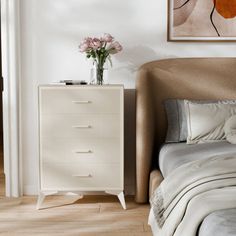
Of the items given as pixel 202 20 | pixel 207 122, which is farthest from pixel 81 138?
pixel 202 20

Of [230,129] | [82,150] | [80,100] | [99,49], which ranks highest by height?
[99,49]

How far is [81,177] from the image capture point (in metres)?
3.76

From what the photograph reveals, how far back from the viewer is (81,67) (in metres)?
4.08

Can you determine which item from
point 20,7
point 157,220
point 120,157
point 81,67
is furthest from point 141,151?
point 20,7

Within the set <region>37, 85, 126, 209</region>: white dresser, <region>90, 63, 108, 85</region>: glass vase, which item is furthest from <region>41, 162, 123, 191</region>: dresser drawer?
<region>90, 63, 108, 85</region>: glass vase

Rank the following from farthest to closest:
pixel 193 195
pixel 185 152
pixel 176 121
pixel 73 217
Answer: pixel 176 121
pixel 73 217
pixel 185 152
pixel 193 195

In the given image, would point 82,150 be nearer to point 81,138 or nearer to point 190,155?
point 81,138

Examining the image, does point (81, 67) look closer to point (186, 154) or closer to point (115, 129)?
point (115, 129)

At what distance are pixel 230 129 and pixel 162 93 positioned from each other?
0.64m

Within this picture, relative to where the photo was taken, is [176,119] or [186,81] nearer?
[176,119]

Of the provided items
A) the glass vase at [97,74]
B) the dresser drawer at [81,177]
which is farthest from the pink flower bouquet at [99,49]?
the dresser drawer at [81,177]

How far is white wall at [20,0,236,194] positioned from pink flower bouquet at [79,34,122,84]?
19 centimetres

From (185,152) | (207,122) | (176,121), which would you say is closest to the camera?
(185,152)

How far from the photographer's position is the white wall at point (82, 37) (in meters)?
4.03
